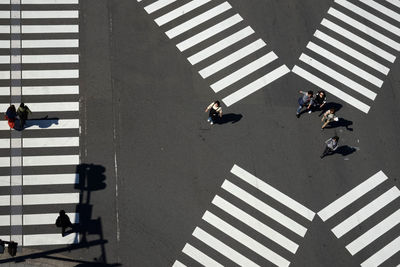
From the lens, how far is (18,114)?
19453mm

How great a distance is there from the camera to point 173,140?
20.6m

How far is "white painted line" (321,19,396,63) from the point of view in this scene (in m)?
24.1

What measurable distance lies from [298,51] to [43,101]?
12288 mm

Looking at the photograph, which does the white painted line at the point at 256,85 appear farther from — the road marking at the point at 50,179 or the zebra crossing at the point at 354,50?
the road marking at the point at 50,179

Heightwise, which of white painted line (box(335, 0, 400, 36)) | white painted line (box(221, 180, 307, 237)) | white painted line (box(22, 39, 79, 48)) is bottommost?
white painted line (box(221, 180, 307, 237))

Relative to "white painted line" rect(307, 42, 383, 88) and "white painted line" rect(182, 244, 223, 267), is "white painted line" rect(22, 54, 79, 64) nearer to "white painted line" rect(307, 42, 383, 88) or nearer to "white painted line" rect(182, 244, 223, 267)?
"white painted line" rect(182, 244, 223, 267)

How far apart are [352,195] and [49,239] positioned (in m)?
12.5

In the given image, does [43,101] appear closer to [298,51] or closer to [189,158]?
[189,158]

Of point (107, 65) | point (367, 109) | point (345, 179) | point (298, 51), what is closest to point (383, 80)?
point (367, 109)

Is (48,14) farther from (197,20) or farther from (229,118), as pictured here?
(229,118)

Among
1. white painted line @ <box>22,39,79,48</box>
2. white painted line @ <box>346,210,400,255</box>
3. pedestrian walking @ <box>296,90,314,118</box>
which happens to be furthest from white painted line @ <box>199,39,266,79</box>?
white painted line @ <box>346,210,400,255</box>

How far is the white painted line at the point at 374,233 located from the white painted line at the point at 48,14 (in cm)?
1626

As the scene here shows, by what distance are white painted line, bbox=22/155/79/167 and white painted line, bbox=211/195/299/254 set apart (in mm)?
6026

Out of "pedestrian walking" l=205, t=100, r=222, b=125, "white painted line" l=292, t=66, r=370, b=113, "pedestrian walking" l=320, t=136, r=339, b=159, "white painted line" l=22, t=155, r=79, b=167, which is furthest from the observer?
"white painted line" l=292, t=66, r=370, b=113
